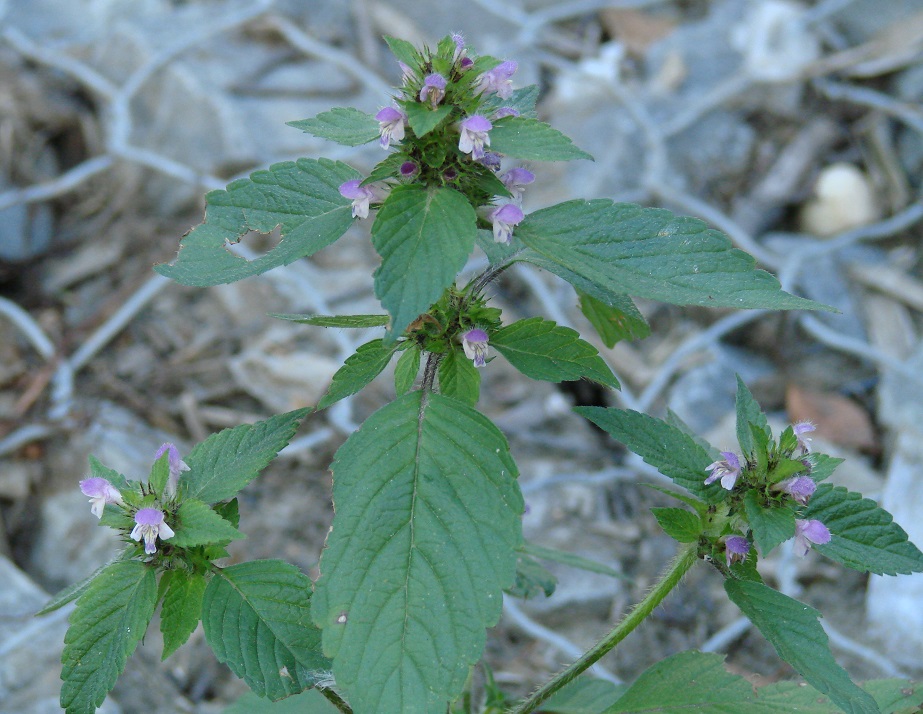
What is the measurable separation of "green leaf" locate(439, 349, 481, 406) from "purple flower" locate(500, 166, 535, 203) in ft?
0.66

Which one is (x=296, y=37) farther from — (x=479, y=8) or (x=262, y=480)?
(x=262, y=480)

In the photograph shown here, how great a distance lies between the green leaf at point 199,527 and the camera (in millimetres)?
973

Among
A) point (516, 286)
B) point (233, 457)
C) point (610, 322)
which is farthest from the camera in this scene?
point (516, 286)

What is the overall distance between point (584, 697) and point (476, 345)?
68 centimetres

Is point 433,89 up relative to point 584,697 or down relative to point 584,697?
up

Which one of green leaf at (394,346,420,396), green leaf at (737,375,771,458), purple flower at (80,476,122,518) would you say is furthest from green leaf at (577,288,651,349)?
purple flower at (80,476,122,518)

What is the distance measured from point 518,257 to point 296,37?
96.3 inches

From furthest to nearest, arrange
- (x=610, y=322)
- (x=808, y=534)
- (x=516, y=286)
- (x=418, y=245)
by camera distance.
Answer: (x=516, y=286) < (x=610, y=322) < (x=808, y=534) < (x=418, y=245)

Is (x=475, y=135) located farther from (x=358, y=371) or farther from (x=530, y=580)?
(x=530, y=580)

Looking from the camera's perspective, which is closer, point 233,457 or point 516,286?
point 233,457

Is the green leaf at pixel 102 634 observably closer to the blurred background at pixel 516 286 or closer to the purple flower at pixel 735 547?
the purple flower at pixel 735 547

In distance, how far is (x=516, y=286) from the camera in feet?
9.20

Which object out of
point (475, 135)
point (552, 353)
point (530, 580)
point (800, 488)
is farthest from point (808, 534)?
point (475, 135)

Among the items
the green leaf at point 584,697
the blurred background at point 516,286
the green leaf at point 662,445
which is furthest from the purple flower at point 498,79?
the blurred background at point 516,286
